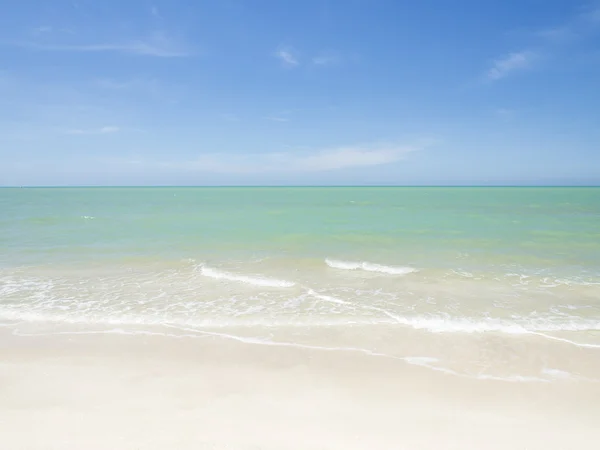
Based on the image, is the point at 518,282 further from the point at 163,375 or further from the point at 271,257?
the point at 163,375

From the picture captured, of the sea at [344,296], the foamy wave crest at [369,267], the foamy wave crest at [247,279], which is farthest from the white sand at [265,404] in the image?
the foamy wave crest at [369,267]

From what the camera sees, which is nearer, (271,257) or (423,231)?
(271,257)

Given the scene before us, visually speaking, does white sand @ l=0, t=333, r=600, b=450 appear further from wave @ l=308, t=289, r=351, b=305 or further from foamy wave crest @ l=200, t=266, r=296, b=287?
foamy wave crest @ l=200, t=266, r=296, b=287

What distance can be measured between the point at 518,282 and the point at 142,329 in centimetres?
1115

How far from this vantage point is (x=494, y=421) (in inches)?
169

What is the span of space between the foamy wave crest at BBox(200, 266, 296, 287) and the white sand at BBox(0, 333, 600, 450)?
4.24 meters

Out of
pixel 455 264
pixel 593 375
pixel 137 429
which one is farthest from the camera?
pixel 455 264

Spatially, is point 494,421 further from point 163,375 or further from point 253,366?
point 163,375

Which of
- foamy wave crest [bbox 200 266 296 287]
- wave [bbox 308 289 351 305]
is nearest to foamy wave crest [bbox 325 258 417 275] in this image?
foamy wave crest [bbox 200 266 296 287]

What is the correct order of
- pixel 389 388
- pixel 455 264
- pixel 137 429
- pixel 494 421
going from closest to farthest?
pixel 137 429 → pixel 494 421 → pixel 389 388 → pixel 455 264

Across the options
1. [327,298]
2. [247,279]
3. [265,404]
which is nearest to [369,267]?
[327,298]

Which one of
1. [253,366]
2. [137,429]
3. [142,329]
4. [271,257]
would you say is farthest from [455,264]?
[137,429]

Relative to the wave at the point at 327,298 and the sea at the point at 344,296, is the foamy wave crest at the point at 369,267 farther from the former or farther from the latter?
the wave at the point at 327,298

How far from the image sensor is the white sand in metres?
3.89
